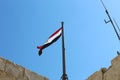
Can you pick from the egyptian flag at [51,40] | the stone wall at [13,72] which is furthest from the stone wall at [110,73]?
the egyptian flag at [51,40]

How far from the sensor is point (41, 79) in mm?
6211

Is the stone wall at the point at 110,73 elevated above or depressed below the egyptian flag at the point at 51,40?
below

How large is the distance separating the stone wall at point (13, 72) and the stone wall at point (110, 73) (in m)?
1.39

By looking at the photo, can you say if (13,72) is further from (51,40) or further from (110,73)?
(51,40)

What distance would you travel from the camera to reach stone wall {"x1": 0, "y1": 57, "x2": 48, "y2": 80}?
18.0 ft

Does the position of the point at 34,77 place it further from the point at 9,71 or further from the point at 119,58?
the point at 119,58

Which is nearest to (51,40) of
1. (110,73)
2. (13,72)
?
(13,72)

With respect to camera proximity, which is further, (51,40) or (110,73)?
(51,40)

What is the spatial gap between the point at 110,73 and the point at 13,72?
2045 mm

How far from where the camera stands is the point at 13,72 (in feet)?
18.6

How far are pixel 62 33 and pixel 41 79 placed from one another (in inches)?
63.4

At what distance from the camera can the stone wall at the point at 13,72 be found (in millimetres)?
5480

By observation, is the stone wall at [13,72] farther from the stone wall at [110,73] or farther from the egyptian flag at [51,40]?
the egyptian flag at [51,40]

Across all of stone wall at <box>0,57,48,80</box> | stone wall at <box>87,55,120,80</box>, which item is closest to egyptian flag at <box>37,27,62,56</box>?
stone wall at <box>0,57,48,80</box>
